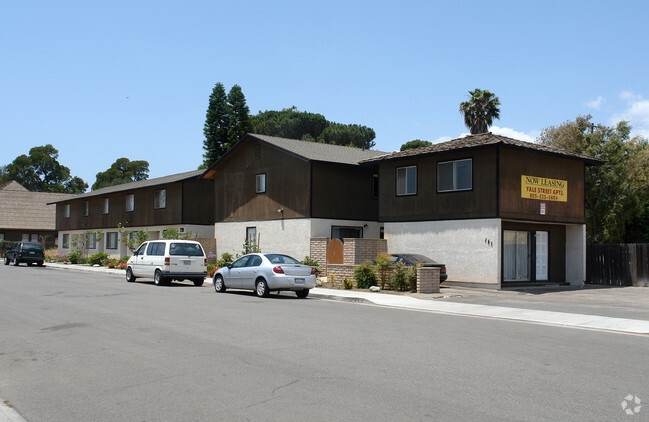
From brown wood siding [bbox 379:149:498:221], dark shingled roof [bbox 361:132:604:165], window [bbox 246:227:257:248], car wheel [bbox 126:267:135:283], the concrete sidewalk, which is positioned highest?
dark shingled roof [bbox 361:132:604:165]

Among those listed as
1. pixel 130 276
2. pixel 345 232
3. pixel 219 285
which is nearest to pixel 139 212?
pixel 130 276

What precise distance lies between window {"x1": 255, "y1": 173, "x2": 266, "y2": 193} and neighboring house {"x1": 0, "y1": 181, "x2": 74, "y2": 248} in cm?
4341

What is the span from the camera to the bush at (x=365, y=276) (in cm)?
2356

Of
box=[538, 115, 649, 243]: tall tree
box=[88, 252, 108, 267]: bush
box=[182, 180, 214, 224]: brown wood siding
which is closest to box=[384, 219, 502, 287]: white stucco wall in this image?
box=[538, 115, 649, 243]: tall tree

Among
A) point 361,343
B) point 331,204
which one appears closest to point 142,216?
point 331,204

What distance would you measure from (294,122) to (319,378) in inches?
2578

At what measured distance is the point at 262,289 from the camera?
20.2 meters

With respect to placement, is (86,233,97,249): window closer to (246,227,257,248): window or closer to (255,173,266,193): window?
(246,227,257,248): window

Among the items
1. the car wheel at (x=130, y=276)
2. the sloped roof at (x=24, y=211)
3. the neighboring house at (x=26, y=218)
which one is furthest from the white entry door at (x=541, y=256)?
the neighboring house at (x=26, y=218)

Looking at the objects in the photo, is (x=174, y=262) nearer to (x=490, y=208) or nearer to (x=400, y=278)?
(x=400, y=278)

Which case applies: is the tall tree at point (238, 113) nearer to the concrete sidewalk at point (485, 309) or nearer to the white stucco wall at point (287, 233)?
the white stucco wall at point (287, 233)

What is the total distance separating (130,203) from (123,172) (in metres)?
75.1

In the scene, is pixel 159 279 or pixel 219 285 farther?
pixel 159 279

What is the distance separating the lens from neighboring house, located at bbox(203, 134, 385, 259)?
30328 mm
